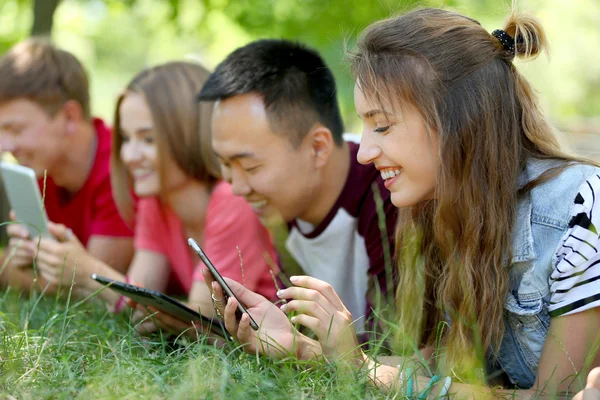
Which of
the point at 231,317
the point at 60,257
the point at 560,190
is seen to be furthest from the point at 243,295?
the point at 60,257

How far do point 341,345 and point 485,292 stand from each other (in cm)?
46

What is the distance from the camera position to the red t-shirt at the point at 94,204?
4312 mm

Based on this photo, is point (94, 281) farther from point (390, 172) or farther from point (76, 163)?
point (390, 172)

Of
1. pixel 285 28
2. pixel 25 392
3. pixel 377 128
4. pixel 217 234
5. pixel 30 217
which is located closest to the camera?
pixel 25 392

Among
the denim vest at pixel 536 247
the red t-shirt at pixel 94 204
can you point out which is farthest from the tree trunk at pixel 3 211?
the denim vest at pixel 536 247

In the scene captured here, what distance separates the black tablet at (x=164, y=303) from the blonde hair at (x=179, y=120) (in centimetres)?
119

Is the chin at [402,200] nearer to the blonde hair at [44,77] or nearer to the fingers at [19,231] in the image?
the fingers at [19,231]

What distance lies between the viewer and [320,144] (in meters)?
3.21

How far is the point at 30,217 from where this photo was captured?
3.66 m

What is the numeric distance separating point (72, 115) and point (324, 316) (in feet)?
9.06

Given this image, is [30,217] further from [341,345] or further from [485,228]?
[485,228]

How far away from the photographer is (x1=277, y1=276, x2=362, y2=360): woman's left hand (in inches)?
87.0

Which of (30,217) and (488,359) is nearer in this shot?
(488,359)

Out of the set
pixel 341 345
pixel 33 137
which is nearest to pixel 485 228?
pixel 341 345
